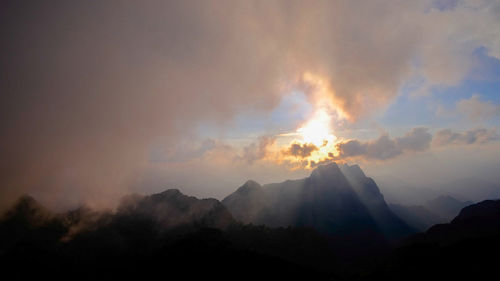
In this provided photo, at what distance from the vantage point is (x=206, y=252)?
7975 cm

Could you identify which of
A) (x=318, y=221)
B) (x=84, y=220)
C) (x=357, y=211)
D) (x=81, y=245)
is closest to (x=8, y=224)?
(x=84, y=220)

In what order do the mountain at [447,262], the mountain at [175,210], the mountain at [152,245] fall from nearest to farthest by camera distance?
the mountain at [447,262] < the mountain at [152,245] < the mountain at [175,210]

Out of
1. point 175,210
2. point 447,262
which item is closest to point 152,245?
point 175,210

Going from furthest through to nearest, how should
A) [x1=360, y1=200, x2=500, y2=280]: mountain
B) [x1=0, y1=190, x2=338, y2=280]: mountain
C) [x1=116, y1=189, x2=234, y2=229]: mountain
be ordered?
[x1=116, y1=189, x2=234, y2=229]: mountain → [x1=0, y1=190, x2=338, y2=280]: mountain → [x1=360, y1=200, x2=500, y2=280]: mountain

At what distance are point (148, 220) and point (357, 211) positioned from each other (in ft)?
534

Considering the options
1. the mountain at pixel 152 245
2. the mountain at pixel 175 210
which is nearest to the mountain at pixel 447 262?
the mountain at pixel 152 245

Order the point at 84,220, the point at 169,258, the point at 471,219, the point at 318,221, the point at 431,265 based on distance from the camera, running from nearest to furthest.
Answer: the point at 431,265
the point at 169,258
the point at 471,219
the point at 84,220
the point at 318,221

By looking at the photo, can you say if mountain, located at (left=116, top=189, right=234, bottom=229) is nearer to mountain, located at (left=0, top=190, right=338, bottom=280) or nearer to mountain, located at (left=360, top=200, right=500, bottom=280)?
mountain, located at (left=0, top=190, right=338, bottom=280)

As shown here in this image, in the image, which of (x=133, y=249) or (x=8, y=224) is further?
(x=8, y=224)

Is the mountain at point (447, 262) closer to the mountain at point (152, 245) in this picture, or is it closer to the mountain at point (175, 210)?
the mountain at point (152, 245)

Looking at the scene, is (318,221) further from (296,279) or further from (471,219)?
(296,279)

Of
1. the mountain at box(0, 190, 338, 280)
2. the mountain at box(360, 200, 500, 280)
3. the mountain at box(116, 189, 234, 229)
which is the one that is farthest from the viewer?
the mountain at box(116, 189, 234, 229)

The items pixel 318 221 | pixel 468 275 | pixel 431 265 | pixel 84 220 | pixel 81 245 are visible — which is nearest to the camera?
pixel 468 275

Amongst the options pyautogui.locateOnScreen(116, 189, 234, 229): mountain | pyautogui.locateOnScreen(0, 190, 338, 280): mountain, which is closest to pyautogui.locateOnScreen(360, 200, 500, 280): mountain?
pyautogui.locateOnScreen(0, 190, 338, 280): mountain
